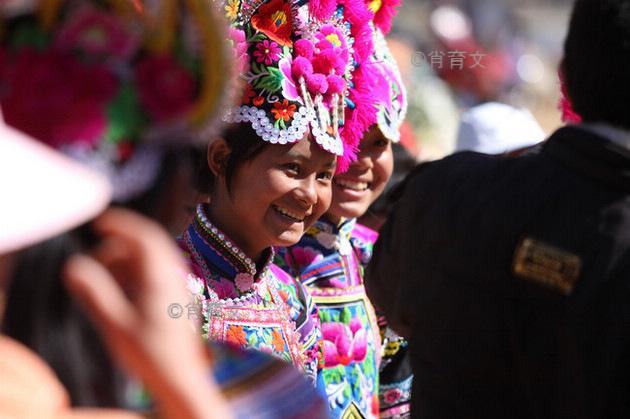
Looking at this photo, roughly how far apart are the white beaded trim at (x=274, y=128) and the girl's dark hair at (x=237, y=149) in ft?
0.08

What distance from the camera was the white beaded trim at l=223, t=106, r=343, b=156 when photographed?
2.80 metres

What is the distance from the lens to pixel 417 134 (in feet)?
22.9

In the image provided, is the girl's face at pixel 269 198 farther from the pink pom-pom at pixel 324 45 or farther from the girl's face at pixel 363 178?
the girl's face at pixel 363 178

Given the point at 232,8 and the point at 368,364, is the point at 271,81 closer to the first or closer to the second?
the point at 232,8

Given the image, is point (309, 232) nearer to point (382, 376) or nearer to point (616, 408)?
point (382, 376)

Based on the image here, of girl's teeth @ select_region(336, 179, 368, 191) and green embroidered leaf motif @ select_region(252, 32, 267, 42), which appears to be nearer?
green embroidered leaf motif @ select_region(252, 32, 267, 42)

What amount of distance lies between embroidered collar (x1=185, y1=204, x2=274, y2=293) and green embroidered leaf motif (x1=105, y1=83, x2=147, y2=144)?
4.91ft

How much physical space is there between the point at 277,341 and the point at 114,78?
162 centimetres

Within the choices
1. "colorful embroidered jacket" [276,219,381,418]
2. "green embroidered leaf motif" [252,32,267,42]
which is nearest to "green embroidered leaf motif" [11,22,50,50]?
"green embroidered leaf motif" [252,32,267,42]

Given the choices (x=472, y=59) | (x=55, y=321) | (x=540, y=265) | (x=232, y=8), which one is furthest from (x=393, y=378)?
(x=472, y=59)

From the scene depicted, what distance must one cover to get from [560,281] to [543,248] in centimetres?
6

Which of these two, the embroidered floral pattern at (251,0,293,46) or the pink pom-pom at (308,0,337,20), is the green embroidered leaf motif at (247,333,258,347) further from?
the pink pom-pom at (308,0,337,20)

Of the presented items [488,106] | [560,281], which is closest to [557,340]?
[560,281]

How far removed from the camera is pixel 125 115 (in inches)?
49.1
